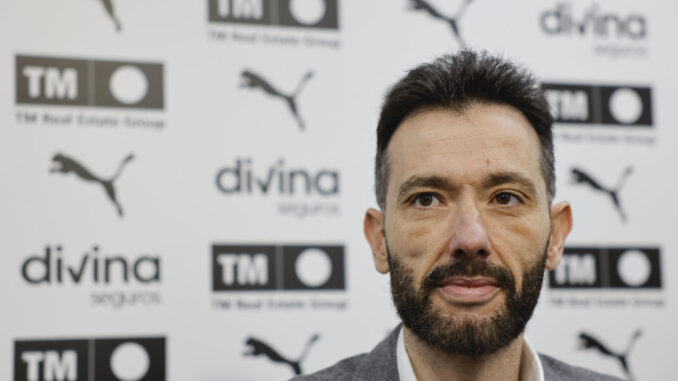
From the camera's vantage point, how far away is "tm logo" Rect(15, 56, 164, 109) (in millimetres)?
2162

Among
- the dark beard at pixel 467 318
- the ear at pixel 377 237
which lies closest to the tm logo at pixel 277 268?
the ear at pixel 377 237

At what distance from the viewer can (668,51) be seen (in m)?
2.68

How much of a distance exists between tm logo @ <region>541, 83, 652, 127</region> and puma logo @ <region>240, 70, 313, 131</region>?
2.42ft

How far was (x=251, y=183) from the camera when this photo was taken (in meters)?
2.27

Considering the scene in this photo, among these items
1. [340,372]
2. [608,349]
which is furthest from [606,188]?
[340,372]

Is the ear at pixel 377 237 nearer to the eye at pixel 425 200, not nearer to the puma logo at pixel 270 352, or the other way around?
the eye at pixel 425 200

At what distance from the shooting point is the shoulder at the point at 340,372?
161 centimetres

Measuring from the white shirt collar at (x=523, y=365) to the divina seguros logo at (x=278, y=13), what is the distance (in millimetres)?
1054

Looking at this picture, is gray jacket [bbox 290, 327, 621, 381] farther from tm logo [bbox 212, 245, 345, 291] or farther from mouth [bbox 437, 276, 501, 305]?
tm logo [bbox 212, 245, 345, 291]

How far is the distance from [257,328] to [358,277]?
1.00 feet

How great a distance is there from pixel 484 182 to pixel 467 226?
0.10 metres

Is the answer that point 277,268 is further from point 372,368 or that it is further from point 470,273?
point 470,273

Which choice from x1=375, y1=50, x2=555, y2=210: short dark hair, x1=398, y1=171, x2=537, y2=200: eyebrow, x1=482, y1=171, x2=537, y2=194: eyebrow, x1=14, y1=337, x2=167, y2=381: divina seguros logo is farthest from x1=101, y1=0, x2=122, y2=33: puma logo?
x1=482, y1=171, x2=537, y2=194: eyebrow

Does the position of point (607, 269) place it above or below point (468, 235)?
below
